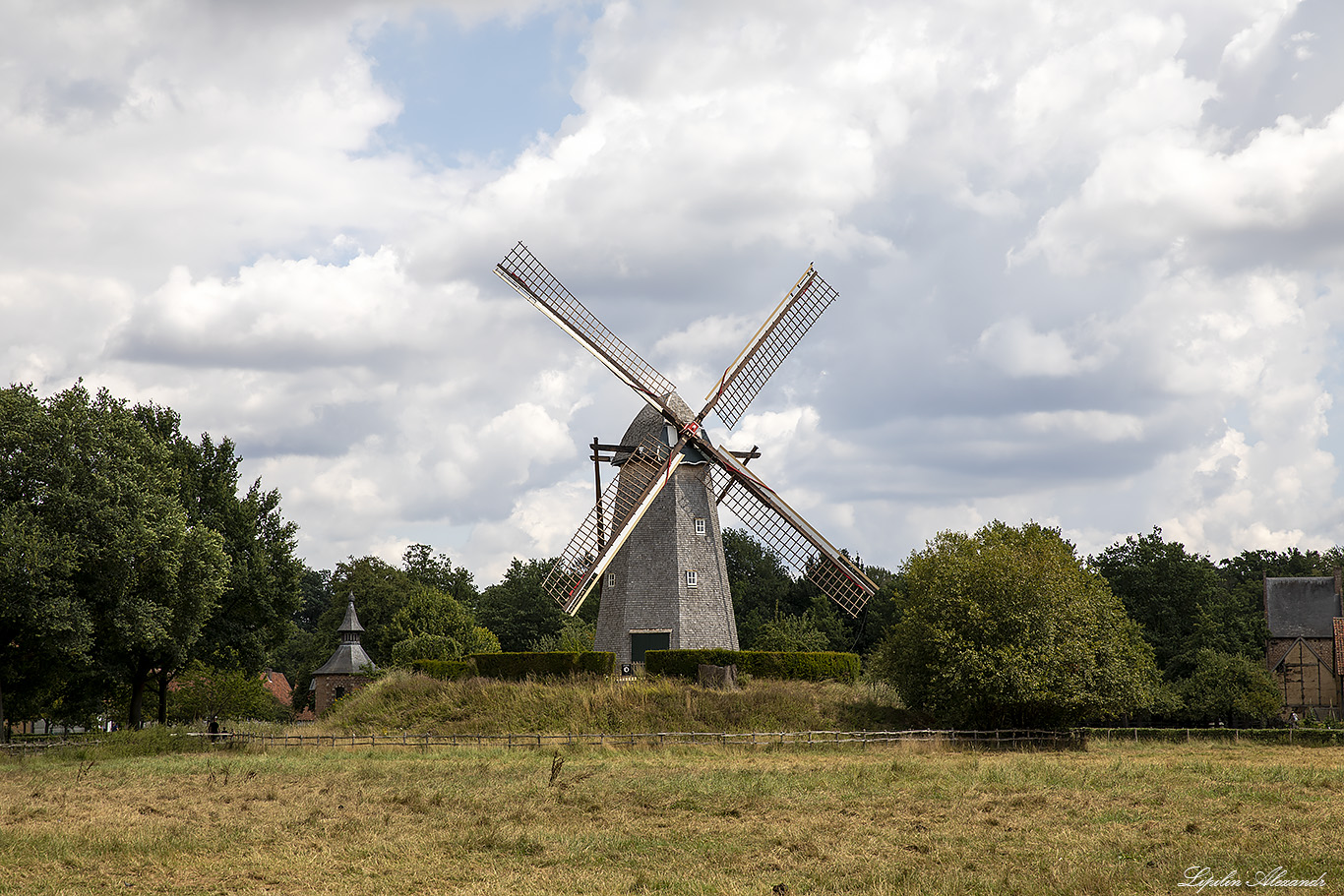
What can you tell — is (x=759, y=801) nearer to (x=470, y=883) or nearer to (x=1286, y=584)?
(x=470, y=883)

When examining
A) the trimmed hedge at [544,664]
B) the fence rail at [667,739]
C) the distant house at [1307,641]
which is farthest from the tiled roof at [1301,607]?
the trimmed hedge at [544,664]

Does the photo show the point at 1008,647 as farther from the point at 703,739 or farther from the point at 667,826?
the point at 667,826

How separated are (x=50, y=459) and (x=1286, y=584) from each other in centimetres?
6592

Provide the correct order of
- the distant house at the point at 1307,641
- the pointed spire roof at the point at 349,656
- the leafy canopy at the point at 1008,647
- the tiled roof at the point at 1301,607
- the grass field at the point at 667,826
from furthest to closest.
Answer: the tiled roof at the point at 1301,607
the pointed spire roof at the point at 349,656
the distant house at the point at 1307,641
the leafy canopy at the point at 1008,647
the grass field at the point at 667,826

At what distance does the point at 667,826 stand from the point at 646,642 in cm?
2081

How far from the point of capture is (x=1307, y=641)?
62.8 meters

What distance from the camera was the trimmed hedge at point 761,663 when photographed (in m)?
36.7

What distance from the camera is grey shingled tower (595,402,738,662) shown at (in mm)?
38031

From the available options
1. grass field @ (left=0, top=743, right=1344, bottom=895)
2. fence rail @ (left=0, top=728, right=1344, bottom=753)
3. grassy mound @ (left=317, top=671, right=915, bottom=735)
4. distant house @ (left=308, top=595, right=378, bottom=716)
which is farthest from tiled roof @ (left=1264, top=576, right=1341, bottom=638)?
distant house @ (left=308, top=595, right=378, bottom=716)

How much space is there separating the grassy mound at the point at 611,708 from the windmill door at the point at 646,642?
180 centimetres

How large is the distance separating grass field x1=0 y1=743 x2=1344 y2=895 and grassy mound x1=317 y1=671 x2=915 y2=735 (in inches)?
267

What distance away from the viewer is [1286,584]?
66688 millimetres

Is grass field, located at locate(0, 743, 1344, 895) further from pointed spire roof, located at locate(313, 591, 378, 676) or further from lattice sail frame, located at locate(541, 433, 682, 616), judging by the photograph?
pointed spire roof, located at locate(313, 591, 378, 676)

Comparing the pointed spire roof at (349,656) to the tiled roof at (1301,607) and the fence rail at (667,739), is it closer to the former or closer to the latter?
the fence rail at (667,739)
